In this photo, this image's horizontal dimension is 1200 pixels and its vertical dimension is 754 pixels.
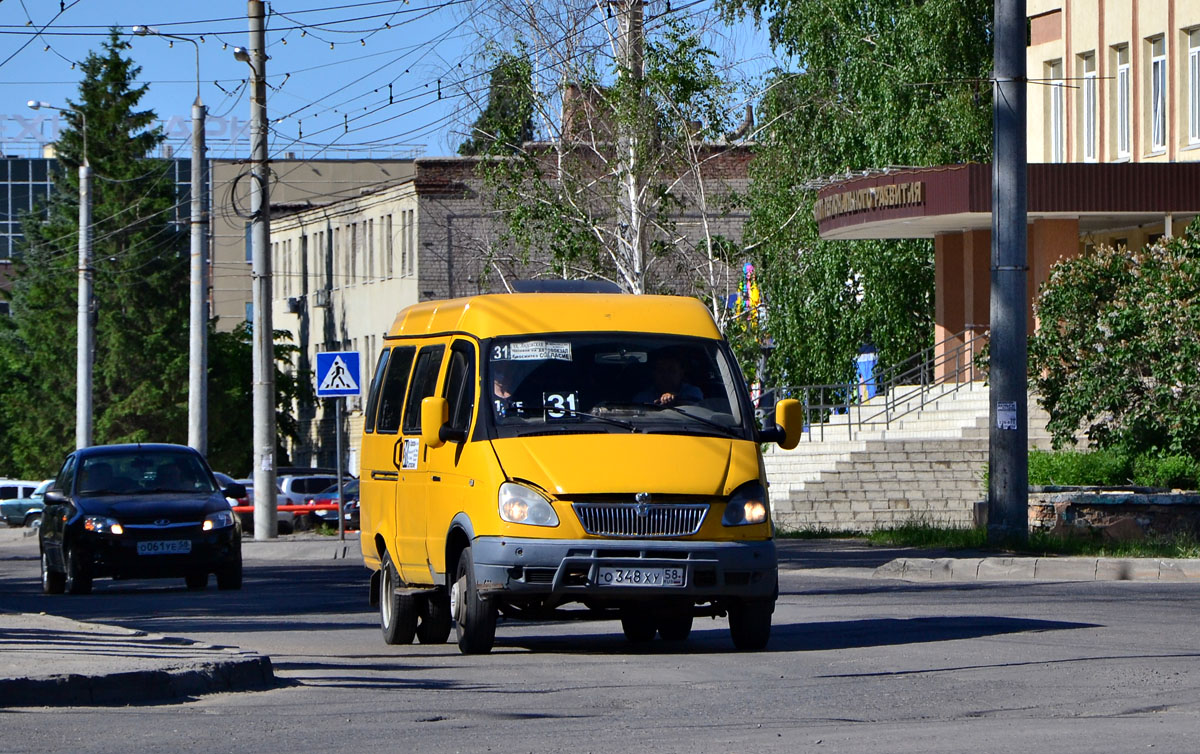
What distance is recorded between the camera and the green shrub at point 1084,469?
28.7 metres

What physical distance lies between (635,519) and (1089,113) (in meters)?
29.1

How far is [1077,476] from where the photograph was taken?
29.0m

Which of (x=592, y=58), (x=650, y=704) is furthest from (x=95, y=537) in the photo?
(x=592, y=58)

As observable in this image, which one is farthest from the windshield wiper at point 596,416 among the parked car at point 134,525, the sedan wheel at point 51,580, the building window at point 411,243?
the building window at point 411,243

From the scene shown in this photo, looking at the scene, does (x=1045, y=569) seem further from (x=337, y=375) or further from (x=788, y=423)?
(x=337, y=375)

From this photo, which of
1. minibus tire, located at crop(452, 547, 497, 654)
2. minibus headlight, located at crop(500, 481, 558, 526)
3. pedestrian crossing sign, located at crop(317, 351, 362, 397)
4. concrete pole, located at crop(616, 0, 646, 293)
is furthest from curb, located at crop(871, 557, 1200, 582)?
concrete pole, located at crop(616, 0, 646, 293)

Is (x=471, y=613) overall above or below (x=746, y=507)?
below

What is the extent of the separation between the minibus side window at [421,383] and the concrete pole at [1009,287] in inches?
392

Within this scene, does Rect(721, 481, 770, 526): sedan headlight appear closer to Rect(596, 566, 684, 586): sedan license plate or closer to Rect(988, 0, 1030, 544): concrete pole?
Rect(596, 566, 684, 586): sedan license plate

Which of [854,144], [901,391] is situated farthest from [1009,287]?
[854,144]

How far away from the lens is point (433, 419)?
43.2 feet

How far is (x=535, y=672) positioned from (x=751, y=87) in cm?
2878

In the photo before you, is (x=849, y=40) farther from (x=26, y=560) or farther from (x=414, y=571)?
(x=414, y=571)

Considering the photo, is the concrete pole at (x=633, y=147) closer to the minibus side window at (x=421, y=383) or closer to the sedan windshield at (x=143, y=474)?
the sedan windshield at (x=143, y=474)
